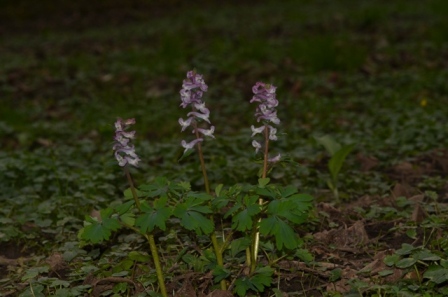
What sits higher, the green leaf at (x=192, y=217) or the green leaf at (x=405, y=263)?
the green leaf at (x=192, y=217)

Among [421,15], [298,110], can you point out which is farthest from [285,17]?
[298,110]

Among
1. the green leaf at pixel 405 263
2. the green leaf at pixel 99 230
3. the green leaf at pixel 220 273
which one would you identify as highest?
the green leaf at pixel 99 230

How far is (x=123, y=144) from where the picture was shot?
2352 mm

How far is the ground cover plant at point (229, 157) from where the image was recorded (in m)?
2.66

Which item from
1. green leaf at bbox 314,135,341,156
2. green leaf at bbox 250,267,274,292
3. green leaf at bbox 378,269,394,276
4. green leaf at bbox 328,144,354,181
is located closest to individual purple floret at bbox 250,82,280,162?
green leaf at bbox 250,267,274,292

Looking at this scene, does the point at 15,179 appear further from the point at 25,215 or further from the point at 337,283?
the point at 337,283

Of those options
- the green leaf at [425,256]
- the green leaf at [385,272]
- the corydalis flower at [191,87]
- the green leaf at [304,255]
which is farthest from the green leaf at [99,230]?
the green leaf at [425,256]

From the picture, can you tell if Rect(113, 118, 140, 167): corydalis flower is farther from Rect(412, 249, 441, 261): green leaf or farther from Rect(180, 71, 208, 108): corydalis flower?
Rect(412, 249, 441, 261): green leaf

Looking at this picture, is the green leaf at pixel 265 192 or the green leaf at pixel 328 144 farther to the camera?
the green leaf at pixel 328 144

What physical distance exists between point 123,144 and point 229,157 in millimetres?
2320

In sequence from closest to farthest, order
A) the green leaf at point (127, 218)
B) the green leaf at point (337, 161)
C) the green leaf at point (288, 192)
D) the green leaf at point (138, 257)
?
the green leaf at point (288, 192) < the green leaf at point (127, 218) < the green leaf at point (138, 257) < the green leaf at point (337, 161)

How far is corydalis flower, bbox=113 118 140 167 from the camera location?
91.6 inches

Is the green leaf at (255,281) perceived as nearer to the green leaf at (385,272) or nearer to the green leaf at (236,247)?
the green leaf at (236,247)

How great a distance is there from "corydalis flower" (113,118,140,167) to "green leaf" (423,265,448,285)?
1.12 metres
